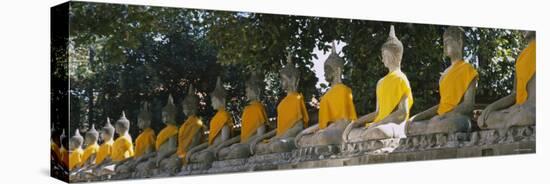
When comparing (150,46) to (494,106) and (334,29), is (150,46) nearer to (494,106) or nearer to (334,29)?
(334,29)

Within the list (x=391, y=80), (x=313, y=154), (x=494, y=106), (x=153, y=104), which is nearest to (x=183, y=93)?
(x=153, y=104)

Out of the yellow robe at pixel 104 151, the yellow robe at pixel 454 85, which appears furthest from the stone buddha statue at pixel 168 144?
the yellow robe at pixel 454 85

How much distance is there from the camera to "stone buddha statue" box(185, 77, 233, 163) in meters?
9.52

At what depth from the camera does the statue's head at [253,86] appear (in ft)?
31.9

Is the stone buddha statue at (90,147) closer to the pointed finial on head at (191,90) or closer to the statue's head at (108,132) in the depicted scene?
the statue's head at (108,132)

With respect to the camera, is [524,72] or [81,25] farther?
[524,72]

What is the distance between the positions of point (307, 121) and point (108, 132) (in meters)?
2.36

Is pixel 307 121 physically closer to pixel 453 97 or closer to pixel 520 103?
pixel 453 97

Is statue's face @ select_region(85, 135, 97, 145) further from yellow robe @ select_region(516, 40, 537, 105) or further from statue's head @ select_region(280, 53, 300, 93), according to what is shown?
yellow robe @ select_region(516, 40, 537, 105)

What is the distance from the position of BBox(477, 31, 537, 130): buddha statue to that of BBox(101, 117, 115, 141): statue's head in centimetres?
465

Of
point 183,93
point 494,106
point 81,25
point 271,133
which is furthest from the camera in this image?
point 494,106

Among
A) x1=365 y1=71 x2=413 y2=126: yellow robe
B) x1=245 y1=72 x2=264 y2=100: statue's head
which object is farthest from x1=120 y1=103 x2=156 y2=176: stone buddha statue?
x1=365 y1=71 x2=413 y2=126: yellow robe

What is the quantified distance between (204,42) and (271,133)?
1340 millimetres

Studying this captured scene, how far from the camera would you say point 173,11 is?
9164 millimetres
